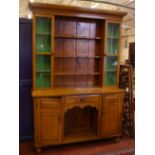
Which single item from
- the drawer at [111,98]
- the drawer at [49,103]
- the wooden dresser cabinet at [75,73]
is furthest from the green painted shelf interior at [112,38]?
the drawer at [49,103]

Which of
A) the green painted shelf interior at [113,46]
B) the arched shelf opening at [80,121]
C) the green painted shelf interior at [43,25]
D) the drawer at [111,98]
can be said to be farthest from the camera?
the green painted shelf interior at [113,46]

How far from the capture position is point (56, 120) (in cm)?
275

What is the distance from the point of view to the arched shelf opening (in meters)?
3.16

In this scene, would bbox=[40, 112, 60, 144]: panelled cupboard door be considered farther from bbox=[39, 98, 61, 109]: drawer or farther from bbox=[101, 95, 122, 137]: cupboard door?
bbox=[101, 95, 122, 137]: cupboard door

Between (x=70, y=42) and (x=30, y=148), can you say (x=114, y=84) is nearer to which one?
(x=70, y=42)

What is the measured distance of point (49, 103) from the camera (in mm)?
2705

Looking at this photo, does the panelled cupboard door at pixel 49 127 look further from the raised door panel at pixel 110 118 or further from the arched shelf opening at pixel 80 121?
the raised door panel at pixel 110 118

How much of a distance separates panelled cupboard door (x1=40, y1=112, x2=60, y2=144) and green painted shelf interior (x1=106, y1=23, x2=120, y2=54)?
1.44m

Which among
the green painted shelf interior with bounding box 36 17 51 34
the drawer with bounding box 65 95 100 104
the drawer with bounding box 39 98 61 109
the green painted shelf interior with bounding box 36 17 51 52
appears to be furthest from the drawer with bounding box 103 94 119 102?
the green painted shelf interior with bounding box 36 17 51 34

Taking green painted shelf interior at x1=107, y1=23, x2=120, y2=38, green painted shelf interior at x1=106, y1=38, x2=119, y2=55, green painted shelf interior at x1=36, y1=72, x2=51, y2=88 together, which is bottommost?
green painted shelf interior at x1=36, y1=72, x2=51, y2=88

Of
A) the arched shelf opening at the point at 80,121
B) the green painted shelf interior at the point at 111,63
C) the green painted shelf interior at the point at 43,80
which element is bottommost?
the arched shelf opening at the point at 80,121

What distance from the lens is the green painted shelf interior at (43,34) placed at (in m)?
2.89

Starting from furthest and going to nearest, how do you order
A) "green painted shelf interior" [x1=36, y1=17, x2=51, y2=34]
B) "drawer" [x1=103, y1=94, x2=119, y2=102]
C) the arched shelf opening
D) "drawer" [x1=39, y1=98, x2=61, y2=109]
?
the arched shelf opening → "drawer" [x1=103, y1=94, x2=119, y2=102] → "green painted shelf interior" [x1=36, y1=17, x2=51, y2=34] → "drawer" [x1=39, y1=98, x2=61, y2=109]
